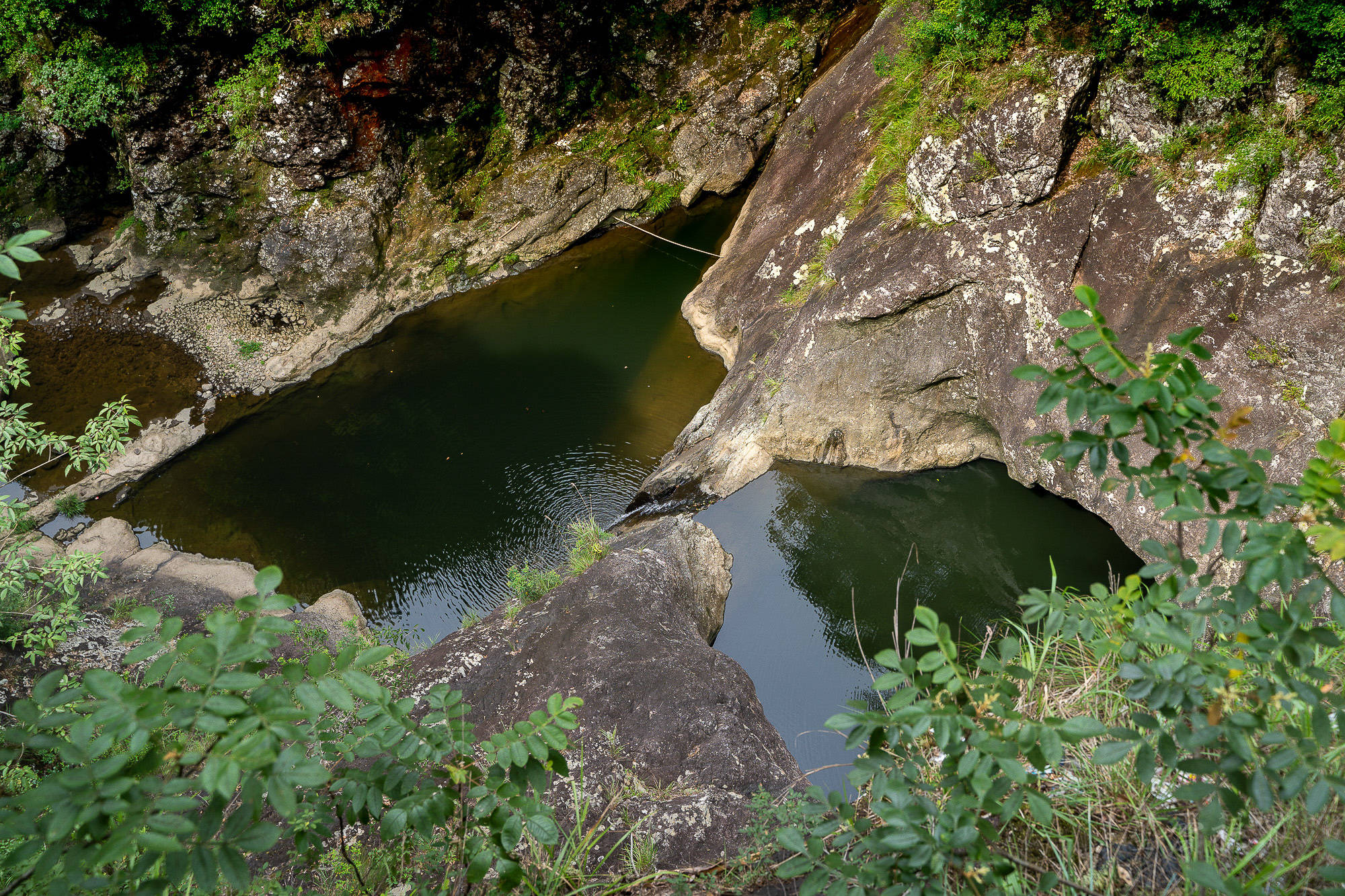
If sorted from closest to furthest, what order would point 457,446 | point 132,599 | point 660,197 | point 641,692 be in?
point 641,692 < point 132,599 < point 457,446 < point 660,197

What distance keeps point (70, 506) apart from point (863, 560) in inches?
358

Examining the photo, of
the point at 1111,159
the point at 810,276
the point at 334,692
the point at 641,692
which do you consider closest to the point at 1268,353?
the point at 1111,159

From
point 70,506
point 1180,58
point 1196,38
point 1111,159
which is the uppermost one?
point 1196,38

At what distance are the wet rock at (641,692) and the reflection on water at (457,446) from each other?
2.24 meters

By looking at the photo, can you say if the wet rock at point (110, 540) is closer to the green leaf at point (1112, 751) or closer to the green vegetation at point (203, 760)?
the green vegetation at point (203, 760)

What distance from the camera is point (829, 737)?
5.33m

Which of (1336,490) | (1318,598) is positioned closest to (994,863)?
(1318,598)

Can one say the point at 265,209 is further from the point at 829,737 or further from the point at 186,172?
the point at 829,737

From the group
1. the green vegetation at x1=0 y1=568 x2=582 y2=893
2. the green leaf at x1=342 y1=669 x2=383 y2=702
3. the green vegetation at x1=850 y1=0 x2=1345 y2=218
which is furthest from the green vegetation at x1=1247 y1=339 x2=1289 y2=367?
the green leaf at x1=342 y1=669 x2=383 y2=702

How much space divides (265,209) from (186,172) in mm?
1122

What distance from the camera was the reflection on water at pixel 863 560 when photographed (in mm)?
6105

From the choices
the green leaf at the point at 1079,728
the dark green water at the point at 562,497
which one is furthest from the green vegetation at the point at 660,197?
the green leaf at the point at 1079,728

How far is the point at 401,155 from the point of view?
11586 millimetres

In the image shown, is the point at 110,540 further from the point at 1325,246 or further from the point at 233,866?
the point at 1325,246
